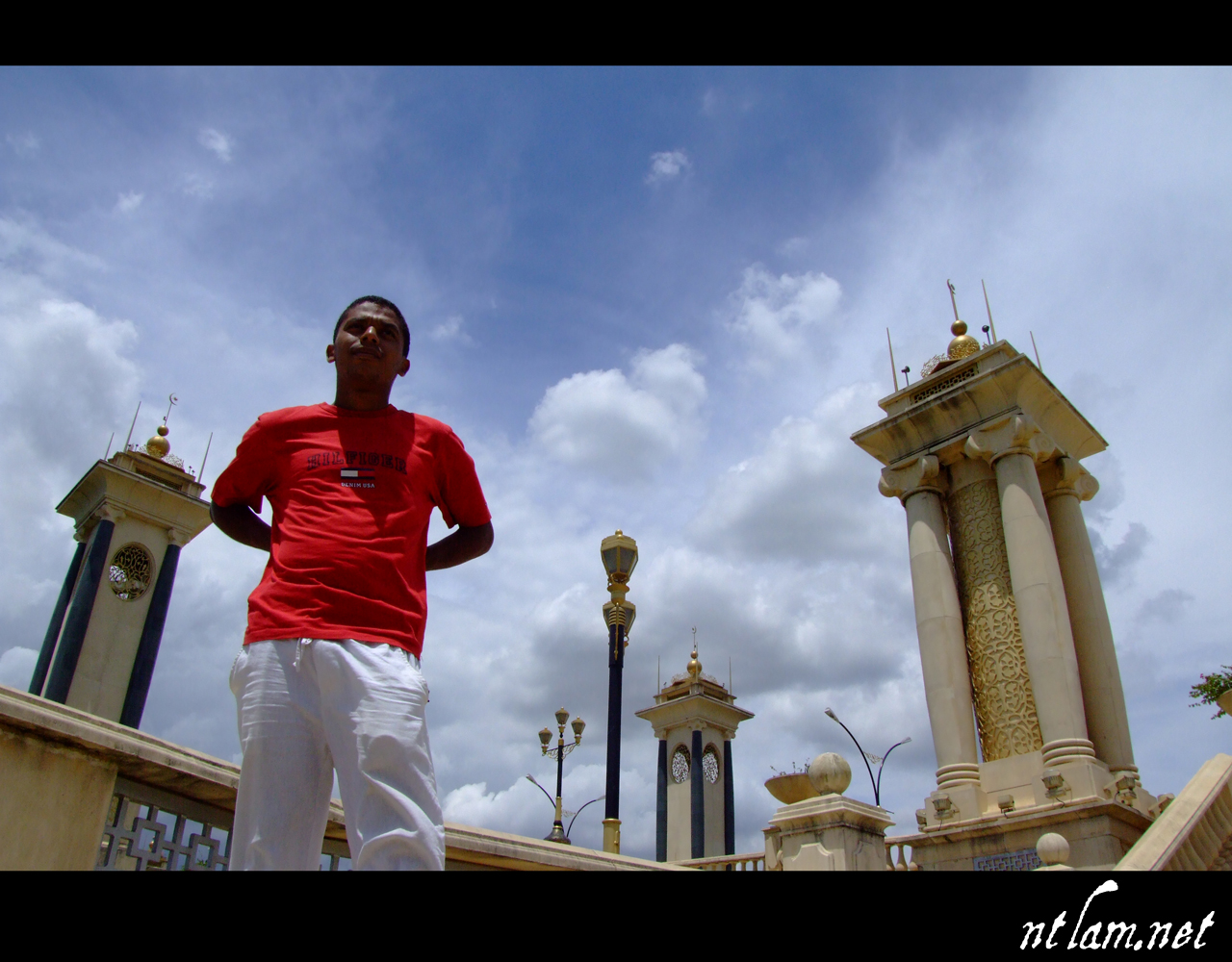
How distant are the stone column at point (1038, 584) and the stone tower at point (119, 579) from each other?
20864 mm

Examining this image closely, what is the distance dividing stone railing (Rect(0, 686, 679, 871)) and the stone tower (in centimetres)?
2102

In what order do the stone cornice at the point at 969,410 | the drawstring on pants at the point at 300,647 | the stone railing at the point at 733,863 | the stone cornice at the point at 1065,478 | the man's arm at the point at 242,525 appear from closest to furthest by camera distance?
1. the drawstring on pants at the point at 300,647
2. the man's arm at the point at 242,525
3. the stone railing at the point at 733,863
4. the stone cornice at the point at 969,410
5. the stone cornice at the point at 1065,478

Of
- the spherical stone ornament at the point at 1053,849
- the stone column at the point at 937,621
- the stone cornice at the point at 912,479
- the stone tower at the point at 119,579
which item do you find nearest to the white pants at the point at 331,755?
the spherical stone ornament at the point at 1053,849

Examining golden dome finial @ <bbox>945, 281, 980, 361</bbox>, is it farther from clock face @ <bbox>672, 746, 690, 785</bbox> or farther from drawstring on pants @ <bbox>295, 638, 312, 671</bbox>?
clock face @ <bbox>672, 746, 690, 785</bbox>

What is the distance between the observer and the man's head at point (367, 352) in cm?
306

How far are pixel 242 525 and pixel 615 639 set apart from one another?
29.6ft

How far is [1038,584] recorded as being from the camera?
41.9 feet

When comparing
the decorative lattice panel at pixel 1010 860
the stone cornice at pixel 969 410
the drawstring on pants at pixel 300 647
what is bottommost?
the drawstring on pants at pixel 300 647

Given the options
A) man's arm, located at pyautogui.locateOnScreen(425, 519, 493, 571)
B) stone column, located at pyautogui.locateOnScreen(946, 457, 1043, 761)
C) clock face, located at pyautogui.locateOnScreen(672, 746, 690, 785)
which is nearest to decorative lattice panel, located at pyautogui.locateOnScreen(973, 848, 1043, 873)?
stone column, located at pyautogui.locateOnScreen(946, 457, 1043, 761)

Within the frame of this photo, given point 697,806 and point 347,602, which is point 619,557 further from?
point 697,806

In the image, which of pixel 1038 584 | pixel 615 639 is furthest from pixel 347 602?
pixel 1038 584

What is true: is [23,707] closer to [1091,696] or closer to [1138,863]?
[1138,863]

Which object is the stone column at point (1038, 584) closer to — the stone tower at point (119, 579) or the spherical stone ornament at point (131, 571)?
the stone tower at point (119, 579)
